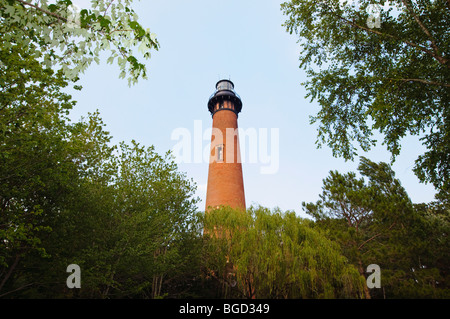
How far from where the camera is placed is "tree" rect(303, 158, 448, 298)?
41.8 feet

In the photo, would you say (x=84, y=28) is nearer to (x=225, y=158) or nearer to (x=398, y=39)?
(x=398, y=39)

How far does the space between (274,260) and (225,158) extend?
1229 cm

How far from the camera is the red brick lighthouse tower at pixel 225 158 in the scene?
21641 millimetres

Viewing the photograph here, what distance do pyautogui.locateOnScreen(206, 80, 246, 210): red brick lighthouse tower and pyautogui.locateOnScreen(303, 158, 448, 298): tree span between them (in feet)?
25.8

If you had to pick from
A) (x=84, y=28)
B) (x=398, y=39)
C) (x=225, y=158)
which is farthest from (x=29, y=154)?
(x=225, y=158)

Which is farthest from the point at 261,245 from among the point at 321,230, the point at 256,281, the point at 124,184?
the point at 124,184

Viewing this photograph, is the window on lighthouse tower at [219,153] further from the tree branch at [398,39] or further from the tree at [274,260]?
the tree branch at [398,39]

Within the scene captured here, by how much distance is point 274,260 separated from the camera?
38.8 feet

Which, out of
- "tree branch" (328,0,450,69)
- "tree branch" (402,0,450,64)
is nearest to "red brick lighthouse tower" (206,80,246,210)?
"tree branch" (328,0,450,69)

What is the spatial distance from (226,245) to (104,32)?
12018mm

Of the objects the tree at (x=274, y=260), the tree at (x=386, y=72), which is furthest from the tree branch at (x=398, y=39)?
the tree at (x=274, y=260)

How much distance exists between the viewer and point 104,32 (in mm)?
4094

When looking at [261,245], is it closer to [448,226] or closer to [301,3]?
[301,3]
